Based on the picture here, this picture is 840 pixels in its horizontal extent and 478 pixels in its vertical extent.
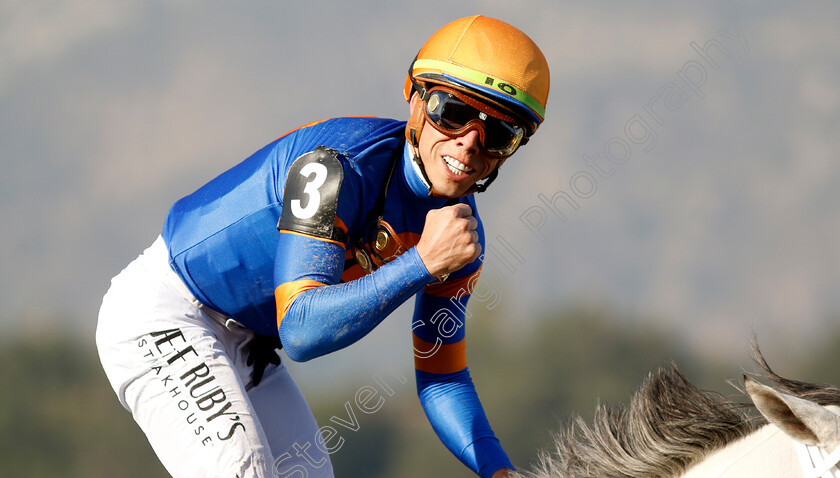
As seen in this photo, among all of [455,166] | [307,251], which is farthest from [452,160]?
[307,251]

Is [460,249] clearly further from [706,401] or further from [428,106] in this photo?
[706,401]

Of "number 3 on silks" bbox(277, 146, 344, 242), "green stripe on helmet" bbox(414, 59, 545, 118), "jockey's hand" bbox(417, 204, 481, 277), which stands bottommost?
"jockey's hand" bbox(417, 204, 481, 277)

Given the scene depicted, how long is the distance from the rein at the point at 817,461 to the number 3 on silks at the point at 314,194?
4.20 ft

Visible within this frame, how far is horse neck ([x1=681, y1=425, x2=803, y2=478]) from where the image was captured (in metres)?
1.81

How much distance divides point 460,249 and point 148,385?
1018 millimetres

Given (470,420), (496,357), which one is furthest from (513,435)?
(470,420)

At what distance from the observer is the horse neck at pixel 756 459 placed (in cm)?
181

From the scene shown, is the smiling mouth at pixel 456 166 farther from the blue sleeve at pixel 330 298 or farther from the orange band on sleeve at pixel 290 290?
the orange band on sleeve at pixel 290 290

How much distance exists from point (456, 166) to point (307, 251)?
0.53 m

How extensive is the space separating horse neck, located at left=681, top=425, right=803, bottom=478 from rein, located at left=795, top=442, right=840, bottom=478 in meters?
0.04

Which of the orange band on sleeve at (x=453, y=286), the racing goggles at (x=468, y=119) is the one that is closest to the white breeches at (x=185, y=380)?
the orange band on sleeve at (x=453, y=286)

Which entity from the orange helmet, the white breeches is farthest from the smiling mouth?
the white breeches

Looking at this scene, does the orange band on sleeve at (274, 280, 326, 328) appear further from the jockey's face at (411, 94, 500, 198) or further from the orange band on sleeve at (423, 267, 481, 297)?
the orange band on sleeve at (423, 267, 481, 297)

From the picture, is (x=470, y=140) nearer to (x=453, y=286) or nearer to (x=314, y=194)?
(x=314, y=194)
